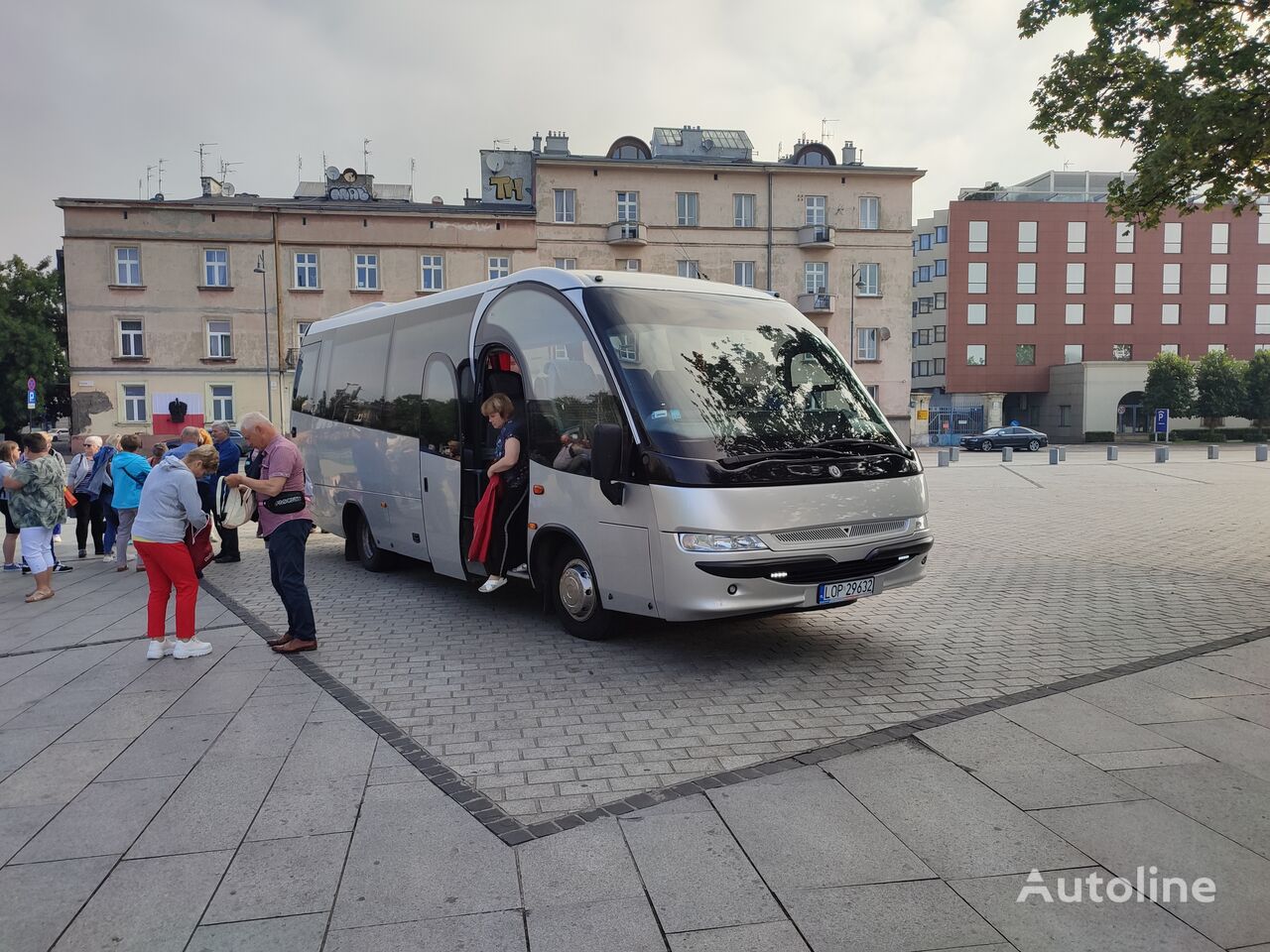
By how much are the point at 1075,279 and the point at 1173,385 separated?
1215 centimetres

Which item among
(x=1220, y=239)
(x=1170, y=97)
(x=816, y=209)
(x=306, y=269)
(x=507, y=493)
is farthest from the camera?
(x=1220, y=239)

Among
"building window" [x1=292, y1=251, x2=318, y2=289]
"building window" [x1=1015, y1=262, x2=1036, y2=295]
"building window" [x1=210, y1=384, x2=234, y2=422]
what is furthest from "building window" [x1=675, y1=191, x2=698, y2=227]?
"building window" [x1=1015, y1=262, x2=1036, y2=295]

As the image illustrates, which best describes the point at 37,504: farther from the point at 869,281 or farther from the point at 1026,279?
the point at 1026,279

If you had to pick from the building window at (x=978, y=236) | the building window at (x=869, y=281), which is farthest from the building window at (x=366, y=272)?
the building window at (x=978, y=236)

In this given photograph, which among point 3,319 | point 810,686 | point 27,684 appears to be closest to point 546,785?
point 810,686

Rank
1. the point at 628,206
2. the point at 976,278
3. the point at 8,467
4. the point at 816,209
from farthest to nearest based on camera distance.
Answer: the point at 976,278
the point at 816,209
the point at 628,206
the point at 8,467

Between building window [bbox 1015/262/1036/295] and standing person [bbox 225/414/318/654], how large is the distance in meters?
71.7

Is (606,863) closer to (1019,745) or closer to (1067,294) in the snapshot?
(1019,745)

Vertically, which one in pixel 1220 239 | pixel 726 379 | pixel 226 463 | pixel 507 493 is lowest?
pixel 507 493

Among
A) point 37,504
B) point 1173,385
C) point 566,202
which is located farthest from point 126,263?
point 1173,385

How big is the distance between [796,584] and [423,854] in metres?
3.31

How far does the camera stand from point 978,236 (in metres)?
69.3

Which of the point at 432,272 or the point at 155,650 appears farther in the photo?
the point at 432,272

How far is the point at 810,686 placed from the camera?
20.1ft
